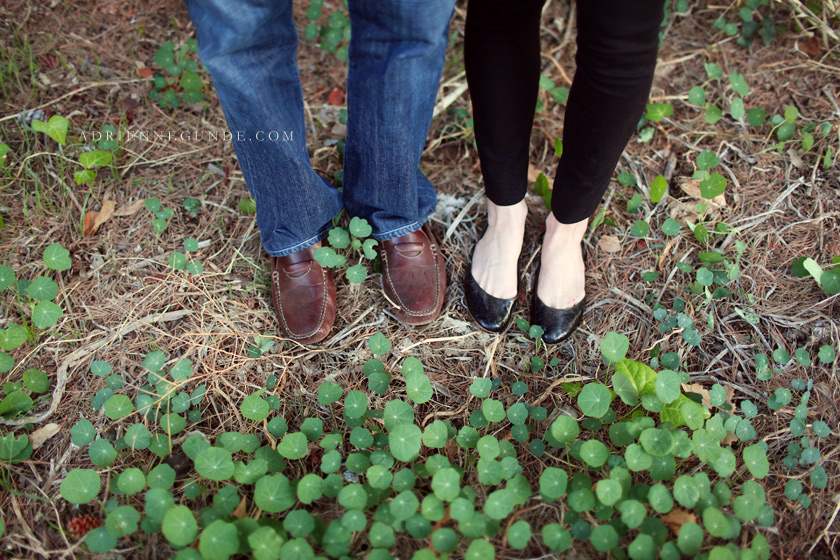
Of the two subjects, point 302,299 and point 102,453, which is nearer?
point 102,453

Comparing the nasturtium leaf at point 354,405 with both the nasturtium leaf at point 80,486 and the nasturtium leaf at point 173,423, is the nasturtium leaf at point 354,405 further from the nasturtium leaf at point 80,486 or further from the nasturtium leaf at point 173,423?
the nasturtium leaf at point 80,486

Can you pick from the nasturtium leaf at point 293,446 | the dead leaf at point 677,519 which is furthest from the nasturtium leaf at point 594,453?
the nasturtium leaf at point 293,446

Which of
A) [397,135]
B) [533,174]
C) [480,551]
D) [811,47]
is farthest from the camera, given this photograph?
[811,47]

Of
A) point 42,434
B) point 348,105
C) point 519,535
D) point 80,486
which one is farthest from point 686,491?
point 42,434

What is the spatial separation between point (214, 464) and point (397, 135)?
3.26 ft

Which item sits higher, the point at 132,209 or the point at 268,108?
the point at 268,108

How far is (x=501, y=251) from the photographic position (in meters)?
1.68

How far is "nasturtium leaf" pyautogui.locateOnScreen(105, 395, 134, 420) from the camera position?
1.45 meters

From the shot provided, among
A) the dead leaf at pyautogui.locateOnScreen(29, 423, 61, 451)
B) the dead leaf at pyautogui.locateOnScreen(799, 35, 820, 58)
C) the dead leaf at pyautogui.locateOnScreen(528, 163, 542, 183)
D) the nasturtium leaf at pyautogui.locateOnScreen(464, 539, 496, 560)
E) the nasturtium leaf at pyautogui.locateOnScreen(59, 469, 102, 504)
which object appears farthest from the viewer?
the dead leaf at pyautogui.locateOnScreen(799, 35, 820, 58)

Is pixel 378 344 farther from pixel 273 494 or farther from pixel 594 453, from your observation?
pixel 594 453

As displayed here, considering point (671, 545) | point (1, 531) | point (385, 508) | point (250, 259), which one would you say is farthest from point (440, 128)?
point (1, 531)

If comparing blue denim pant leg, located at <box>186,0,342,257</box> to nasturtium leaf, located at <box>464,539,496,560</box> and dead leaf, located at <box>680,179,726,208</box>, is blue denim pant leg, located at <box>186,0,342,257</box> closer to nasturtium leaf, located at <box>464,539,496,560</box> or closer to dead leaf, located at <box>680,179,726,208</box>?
nasturtium leaf, located at <box>464,539,496,560</box>

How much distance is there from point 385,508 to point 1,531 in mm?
975

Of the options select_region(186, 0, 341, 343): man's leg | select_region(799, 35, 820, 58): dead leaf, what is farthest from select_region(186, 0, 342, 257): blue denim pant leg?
select_region(799, 35, 820, 58): dead leaf
